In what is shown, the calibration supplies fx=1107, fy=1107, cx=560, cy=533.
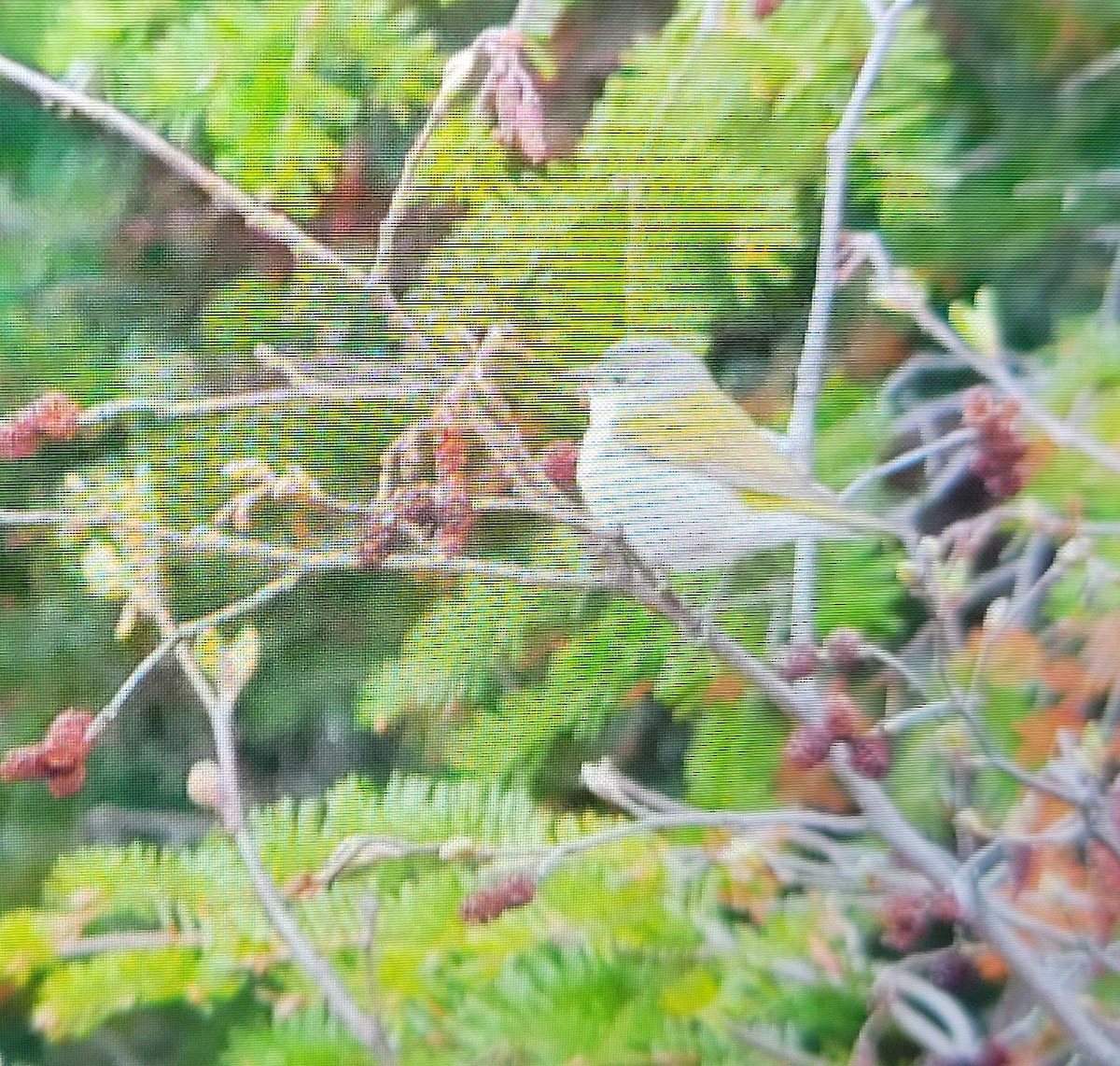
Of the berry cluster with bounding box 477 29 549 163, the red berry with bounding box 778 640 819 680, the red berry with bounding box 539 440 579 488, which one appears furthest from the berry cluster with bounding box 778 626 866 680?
the berry cluster with bounding box 477 29 549 163

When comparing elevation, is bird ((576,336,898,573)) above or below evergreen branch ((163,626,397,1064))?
above

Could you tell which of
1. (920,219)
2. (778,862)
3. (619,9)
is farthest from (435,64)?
(778,862)

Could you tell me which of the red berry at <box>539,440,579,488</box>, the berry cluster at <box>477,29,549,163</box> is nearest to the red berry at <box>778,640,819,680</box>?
the red berry at <box>539,440,579,488</box>

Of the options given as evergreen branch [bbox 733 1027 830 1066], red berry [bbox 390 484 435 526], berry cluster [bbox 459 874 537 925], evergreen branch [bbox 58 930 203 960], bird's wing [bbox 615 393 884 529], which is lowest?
evergreen branch [bbox 58 930 203 960]

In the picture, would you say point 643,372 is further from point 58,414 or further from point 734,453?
point 58,414

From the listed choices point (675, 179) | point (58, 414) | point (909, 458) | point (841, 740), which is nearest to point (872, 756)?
point (841, 740)

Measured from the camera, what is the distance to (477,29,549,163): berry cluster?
1.37ft

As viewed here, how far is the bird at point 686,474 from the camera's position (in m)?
0.41

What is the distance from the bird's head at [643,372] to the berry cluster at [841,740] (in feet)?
0.44

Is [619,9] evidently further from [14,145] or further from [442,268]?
[14,145]

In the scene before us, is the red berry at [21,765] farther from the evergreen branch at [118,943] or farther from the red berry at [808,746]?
the red berry at [808,746]

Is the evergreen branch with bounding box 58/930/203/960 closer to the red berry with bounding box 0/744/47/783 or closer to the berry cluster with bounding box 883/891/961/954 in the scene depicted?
the red berry with bounding box 0/744/47/783

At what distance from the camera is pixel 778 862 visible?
43 cm

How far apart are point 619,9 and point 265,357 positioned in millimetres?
189
